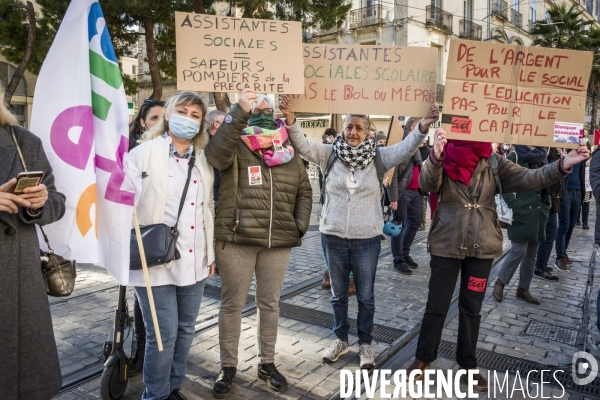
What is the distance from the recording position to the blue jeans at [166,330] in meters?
2.88

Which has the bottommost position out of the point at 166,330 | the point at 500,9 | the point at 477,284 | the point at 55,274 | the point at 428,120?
the point at 166,330

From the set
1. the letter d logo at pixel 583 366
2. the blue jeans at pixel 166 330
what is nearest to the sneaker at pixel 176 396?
the blue jeans at pixel 166 330

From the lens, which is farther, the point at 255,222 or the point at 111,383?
the point at 255,222

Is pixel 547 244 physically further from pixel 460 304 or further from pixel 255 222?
pixel 255 222

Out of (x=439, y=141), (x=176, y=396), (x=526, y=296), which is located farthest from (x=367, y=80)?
(x=526, y=296)

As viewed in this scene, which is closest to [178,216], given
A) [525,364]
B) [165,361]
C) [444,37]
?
[165,361]

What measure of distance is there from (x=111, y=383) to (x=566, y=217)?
22.9 ft

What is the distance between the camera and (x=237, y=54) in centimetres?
345

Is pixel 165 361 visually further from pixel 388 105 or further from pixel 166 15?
pixel 166 15

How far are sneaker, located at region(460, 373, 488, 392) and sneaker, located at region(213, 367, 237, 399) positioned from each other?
68.8 inches

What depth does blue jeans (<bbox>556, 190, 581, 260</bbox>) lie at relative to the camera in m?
7.36

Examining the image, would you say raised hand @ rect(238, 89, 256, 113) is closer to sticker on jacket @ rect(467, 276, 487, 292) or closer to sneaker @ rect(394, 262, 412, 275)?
sticker on jacket @ rect(467, 276, 487, 292)

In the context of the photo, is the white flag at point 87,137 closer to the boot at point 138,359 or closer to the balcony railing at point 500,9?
the boot at point 138,359

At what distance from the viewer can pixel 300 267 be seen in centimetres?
701
